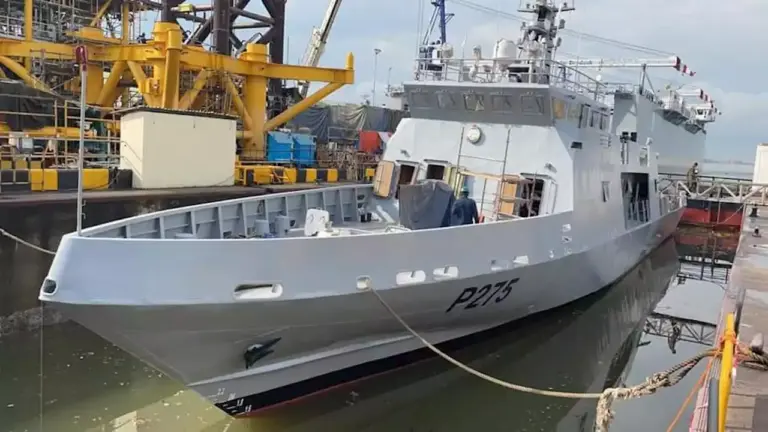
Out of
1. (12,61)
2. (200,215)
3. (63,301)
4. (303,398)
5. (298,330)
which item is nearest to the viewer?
Answer: (63,301)

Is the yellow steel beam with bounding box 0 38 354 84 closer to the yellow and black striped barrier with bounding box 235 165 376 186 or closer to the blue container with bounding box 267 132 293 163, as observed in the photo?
the blue container with bounding box 267 132 293 163

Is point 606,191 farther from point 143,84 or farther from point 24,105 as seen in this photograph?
point 24,105

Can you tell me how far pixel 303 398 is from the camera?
7.30 metres

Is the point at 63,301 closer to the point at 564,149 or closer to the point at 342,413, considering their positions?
the point at 342,413

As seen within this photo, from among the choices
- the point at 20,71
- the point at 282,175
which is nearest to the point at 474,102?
the point at 282,175

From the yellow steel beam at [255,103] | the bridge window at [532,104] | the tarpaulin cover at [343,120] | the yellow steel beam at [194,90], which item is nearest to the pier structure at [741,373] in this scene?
the bridge window at [532,104]

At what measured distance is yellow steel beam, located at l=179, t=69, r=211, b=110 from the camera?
19188 mm

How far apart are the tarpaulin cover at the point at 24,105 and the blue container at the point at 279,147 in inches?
275

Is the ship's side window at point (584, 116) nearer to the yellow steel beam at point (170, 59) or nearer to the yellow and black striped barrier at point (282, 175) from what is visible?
the yellow and black striped barrier at point (282, 175)

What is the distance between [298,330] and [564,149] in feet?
18.8

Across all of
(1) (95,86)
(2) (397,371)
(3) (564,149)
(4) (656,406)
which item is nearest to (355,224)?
(2) (397,371)

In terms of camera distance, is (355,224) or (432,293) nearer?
(432,293)

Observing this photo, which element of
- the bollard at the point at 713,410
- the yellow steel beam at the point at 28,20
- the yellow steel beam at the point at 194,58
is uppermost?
the yellow steel beam at the point at 28,20

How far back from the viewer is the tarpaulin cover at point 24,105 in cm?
1556
